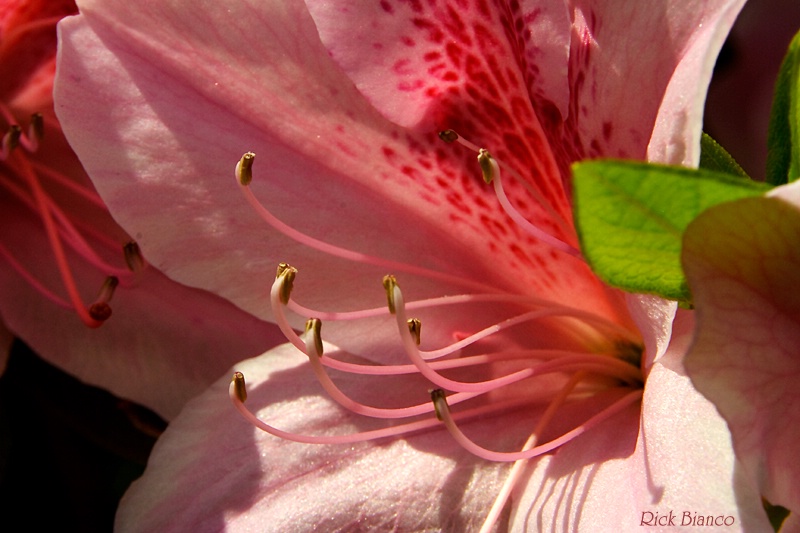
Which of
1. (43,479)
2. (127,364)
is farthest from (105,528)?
(127,364)

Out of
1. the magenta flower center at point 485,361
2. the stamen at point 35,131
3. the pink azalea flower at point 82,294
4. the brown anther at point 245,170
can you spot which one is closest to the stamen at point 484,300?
the magenta flower center at point 485,361

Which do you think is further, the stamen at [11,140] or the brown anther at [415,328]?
the stamen at [11,140]

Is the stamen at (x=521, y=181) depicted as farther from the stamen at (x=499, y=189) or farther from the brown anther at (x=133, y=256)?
the brown anther at (x=133, y=256)

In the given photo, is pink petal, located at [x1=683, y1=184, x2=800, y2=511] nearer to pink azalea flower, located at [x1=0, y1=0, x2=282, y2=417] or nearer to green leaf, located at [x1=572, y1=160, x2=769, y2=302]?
green leaf, located at [x1=572, y1=160, x2=769, y2=302]

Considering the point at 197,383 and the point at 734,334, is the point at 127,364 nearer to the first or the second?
the point at 197,383

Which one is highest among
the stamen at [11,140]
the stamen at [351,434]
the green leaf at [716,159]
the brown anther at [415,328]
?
the stamen at [11,140]

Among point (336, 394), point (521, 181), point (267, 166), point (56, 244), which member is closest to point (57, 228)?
point (56, 244)
